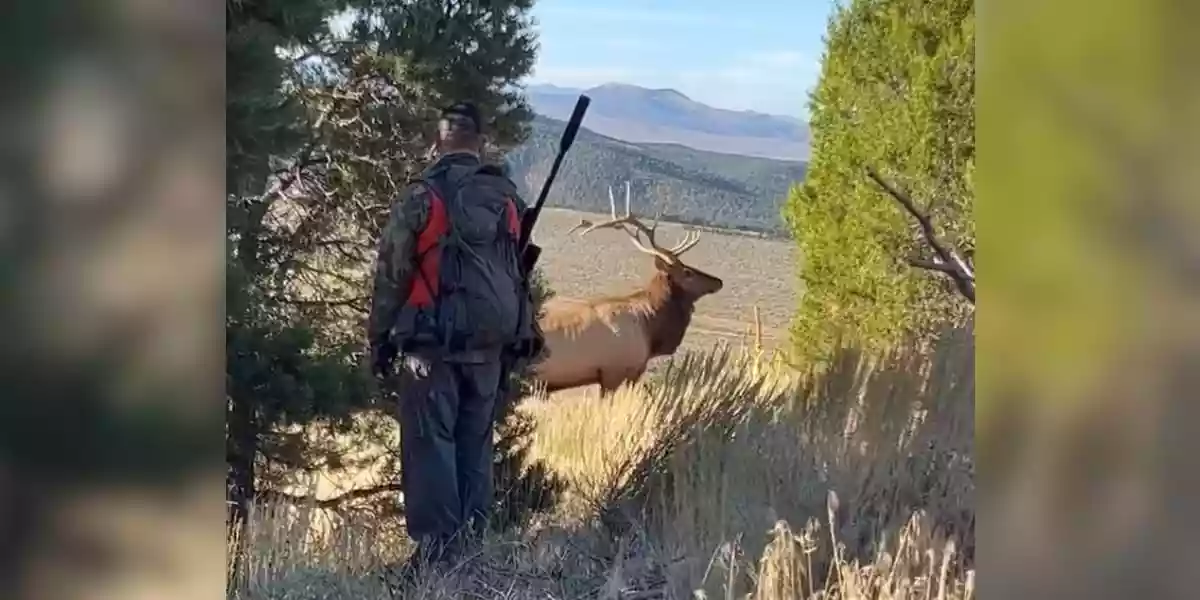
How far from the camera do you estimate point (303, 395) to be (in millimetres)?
4891

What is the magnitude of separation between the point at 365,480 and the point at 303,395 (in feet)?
2.57

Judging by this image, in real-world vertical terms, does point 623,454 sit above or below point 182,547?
below

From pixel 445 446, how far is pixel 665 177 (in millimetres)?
3524

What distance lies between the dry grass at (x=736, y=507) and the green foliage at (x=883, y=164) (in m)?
1.68

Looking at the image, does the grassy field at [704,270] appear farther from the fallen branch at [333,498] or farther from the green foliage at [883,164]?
the fallen branch at [333,498]

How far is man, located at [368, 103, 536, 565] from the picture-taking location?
3.94m

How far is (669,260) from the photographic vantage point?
20.2 feet

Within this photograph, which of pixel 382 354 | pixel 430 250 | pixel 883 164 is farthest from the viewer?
pixel 883 164

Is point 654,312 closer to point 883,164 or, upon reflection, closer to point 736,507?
point 883,164

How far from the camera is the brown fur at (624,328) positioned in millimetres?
6082

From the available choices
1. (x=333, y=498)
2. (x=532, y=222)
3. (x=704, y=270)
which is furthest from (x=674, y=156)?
(x=532, y=222)

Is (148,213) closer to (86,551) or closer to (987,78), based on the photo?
(86,551)

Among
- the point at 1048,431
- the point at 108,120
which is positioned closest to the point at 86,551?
the point at 108,120

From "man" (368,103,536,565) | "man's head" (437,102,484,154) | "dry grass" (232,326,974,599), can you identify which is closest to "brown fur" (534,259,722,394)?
"dry grass" (232,326,974,599)
